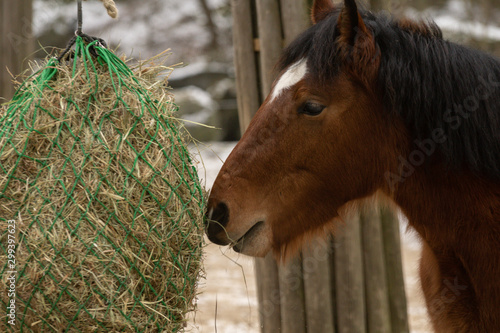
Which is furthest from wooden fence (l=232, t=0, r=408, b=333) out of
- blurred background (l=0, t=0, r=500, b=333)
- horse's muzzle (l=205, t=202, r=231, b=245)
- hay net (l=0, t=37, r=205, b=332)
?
blurred background (l=0, t=0, r=500, b=333)

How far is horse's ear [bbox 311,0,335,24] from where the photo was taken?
8.89 feet

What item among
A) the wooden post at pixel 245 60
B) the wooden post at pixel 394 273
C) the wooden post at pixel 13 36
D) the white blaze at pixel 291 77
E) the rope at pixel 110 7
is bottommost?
the wooden post at pixel 394 273

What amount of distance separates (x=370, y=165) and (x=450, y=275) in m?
0.60

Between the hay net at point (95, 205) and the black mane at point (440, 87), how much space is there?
2.76 ft

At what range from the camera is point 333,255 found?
344 centimetres

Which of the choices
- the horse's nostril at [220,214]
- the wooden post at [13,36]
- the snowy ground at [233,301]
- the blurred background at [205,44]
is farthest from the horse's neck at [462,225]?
the wooden post at [13,36]

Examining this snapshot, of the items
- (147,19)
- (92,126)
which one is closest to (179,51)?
(147,19)

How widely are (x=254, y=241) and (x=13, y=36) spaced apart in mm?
4604

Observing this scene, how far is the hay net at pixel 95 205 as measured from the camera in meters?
1.79

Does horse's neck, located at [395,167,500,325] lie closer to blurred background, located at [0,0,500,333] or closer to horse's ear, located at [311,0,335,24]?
horse's ear, located at [311,0,335,24]

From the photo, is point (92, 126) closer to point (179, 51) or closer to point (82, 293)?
point (82, 293)

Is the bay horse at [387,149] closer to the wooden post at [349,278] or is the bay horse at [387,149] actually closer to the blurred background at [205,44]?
the wooden post at [349,278]

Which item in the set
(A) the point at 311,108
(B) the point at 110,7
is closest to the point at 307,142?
(A) the point at 311,108

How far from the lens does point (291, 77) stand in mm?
2387
